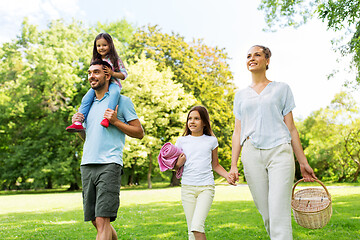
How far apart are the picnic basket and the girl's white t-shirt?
3.43 ft

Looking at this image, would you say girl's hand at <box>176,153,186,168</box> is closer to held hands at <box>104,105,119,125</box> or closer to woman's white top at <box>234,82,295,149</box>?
woman's white top at <box>234,82,295,149</box>

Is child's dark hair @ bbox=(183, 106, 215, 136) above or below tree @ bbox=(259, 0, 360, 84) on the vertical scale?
below

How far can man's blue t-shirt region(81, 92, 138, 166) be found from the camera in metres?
3.55

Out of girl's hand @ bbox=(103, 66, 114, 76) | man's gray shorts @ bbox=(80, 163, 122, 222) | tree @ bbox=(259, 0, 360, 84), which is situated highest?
tree @ bbox=(259, 0, 360, 84)

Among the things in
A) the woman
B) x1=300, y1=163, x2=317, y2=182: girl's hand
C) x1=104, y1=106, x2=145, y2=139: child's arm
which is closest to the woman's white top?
the woman

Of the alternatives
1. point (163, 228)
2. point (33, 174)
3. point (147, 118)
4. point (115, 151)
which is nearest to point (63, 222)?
point (163, 228)

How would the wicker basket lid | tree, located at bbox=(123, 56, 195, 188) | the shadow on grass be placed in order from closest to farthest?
the wicker basket lid → the shadow on grass → tree, located at bbox=(123, 56, 195, 188)

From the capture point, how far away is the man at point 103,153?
11.4 ft

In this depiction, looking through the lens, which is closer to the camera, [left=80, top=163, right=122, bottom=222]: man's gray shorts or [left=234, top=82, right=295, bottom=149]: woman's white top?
[left=80, top=163, right=122, bottom=222]: man's gray shorts

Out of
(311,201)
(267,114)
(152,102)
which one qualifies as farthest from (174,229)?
(152,102)

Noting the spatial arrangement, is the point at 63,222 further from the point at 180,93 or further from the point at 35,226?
the point at 180,93

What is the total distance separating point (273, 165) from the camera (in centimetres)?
358

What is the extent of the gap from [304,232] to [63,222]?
6.37 m

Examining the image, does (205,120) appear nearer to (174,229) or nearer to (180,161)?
(180,161)
